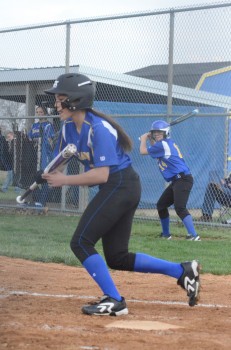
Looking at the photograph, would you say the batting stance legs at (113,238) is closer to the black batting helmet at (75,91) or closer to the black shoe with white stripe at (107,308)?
the black shoe with white stripe at (107,308)

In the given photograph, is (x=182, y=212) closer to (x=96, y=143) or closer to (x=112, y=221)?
(x=112, y=221)

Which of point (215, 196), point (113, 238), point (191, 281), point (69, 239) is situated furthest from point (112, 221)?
point (215, 196)

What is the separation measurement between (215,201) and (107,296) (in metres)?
7.72

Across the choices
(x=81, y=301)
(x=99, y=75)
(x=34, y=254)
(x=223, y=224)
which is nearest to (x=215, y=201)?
(x=223, y=224)

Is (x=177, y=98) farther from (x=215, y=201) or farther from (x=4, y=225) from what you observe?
(x=4, y=225)

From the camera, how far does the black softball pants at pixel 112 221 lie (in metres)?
5.37

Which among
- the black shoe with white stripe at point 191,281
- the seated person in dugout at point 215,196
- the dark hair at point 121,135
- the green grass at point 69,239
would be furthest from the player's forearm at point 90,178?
the seated person in dugout at point 215,196

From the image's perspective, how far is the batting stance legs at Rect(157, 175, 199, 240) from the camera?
429 inches

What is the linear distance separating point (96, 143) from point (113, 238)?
0.79m

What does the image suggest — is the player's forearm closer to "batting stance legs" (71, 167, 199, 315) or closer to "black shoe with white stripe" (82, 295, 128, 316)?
"batting stance legs" (71, 167, 199, 315)

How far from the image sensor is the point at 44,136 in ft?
46.5

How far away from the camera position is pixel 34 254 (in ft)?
29.8

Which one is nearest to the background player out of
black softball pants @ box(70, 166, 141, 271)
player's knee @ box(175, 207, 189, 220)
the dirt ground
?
player's knee @ box(175, 207, 189, 220)

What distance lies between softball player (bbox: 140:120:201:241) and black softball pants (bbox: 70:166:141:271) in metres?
5.40
